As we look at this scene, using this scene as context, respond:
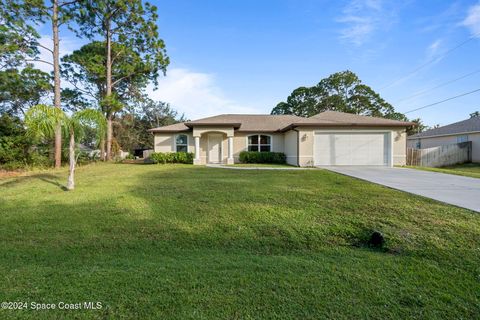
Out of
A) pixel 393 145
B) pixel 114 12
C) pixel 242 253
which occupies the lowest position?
pixel 242 253

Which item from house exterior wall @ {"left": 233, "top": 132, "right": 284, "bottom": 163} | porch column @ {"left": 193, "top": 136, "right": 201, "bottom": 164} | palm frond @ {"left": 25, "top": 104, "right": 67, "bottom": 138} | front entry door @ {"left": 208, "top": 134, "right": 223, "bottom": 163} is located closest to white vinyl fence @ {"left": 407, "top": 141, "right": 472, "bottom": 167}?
house exterior wall @ {"left": 233, "top": 132, "right": 284, "bottom": 163}

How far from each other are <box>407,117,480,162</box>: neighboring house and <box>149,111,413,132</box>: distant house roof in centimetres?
1137

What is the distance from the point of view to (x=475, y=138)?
819 inches

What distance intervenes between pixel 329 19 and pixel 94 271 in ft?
50.8

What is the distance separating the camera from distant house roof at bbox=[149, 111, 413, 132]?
1477 cm

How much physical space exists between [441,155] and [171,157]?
2134 centimetres

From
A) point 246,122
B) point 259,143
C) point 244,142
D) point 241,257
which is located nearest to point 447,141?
point 259,143

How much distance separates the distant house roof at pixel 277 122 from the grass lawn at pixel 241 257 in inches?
368

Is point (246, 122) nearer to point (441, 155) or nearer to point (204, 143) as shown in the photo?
point (204, 143)

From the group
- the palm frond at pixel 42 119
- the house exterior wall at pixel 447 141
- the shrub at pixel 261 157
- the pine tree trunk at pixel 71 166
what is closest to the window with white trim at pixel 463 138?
the house exterior wall at pixel 447 141

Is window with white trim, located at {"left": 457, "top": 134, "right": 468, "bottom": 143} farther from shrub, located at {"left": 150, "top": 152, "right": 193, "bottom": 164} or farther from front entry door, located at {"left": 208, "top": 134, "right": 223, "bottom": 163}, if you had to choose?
shrub, located at {"left": 150, "top": 152, "right": 193, "bottom": 164}

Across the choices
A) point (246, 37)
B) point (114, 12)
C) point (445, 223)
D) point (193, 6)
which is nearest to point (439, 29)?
point (246, 37)

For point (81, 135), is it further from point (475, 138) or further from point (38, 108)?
point (475, 138)

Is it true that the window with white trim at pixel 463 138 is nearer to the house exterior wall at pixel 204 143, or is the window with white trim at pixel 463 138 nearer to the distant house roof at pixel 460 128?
the distant house roof at pixel 460 128
